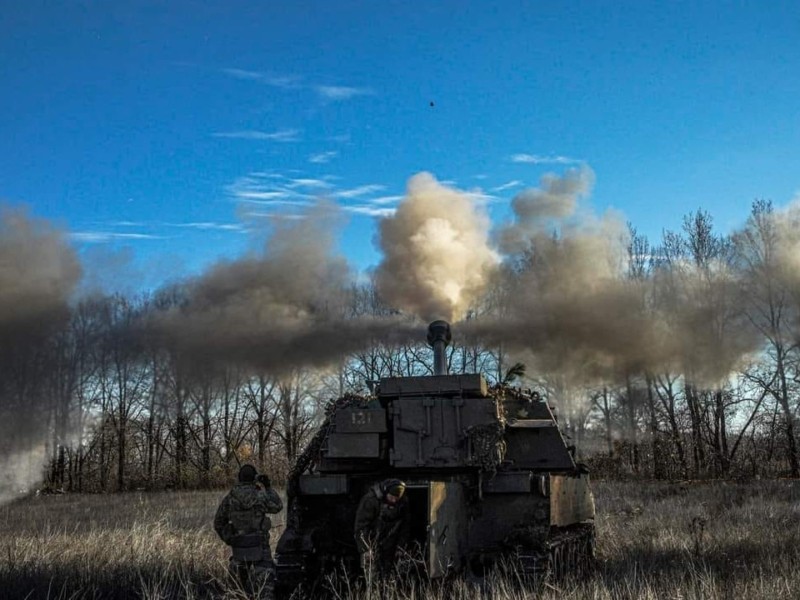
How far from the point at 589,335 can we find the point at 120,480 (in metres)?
24.8

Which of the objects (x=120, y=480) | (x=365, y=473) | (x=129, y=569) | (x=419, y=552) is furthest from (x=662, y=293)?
(x=120, y=480)

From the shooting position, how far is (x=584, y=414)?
1303 inches

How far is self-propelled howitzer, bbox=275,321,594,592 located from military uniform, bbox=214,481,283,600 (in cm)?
33

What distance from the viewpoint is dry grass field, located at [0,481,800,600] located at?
795 centimetres

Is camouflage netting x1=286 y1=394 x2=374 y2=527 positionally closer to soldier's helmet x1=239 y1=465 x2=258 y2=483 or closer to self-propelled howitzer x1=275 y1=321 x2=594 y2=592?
self-propelled howitzer x1=275 y1=321 x2=594 y2=592

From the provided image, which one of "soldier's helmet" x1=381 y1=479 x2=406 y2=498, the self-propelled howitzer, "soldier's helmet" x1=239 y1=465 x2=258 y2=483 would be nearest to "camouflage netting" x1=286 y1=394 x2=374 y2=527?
the self-propelled howitzer

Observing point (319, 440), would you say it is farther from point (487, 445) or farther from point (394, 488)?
point (394, 488)

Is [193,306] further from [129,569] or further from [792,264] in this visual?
[792,264]

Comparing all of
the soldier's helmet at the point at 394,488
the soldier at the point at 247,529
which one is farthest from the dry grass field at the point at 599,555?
the soldier's helmet at the point at 394,488

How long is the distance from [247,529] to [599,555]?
17.4 ft

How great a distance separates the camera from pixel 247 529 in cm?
902

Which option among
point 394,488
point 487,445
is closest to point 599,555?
point 487,445

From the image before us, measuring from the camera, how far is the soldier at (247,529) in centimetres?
897

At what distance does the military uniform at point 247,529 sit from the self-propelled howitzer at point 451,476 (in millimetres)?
332
